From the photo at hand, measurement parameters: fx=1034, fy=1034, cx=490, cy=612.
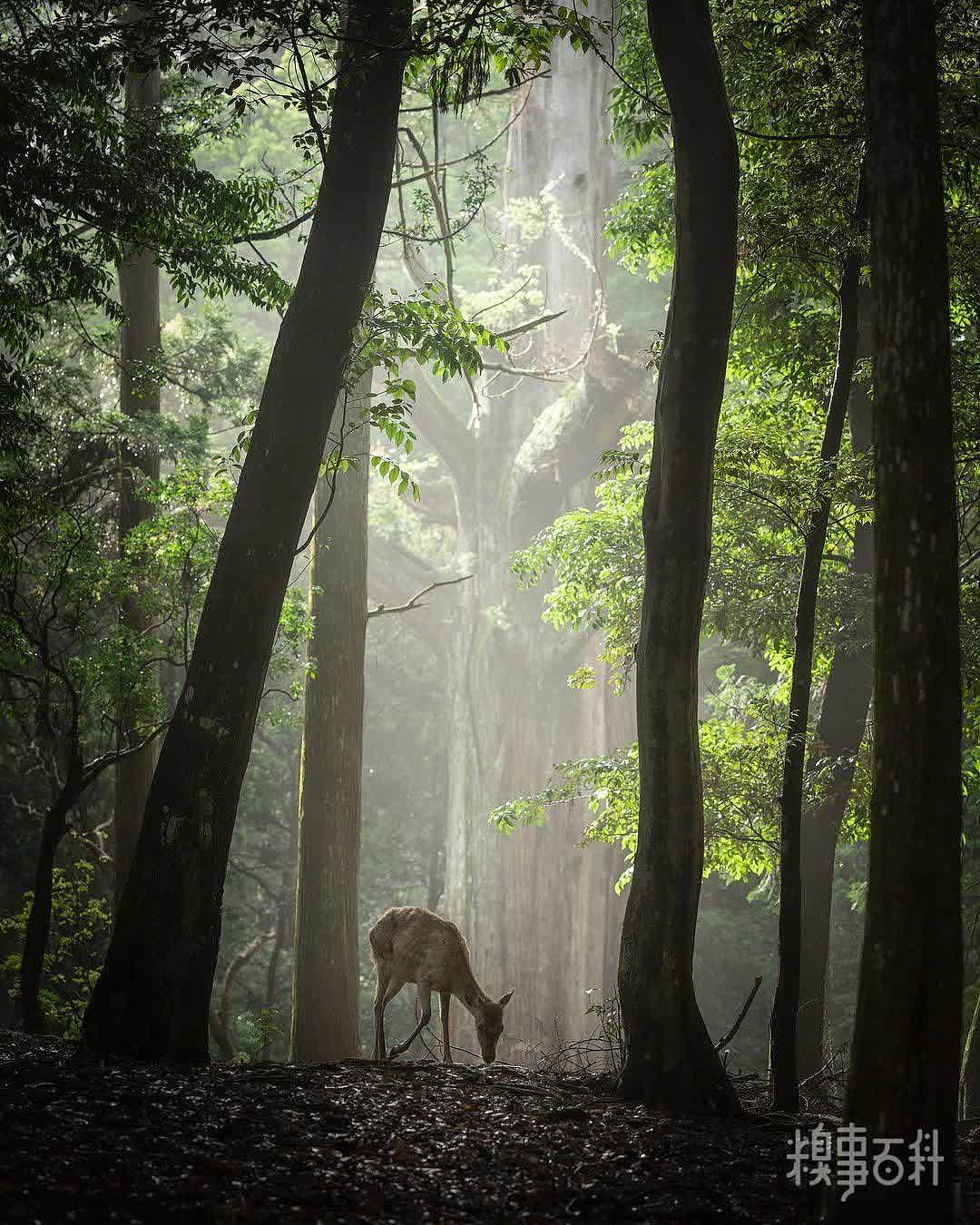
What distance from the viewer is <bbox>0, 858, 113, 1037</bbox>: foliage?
11594mm

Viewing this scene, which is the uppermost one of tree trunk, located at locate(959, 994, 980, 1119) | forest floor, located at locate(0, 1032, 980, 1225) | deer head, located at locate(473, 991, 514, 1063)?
forest floor, located at locate(0, 1032, 980, 1225)

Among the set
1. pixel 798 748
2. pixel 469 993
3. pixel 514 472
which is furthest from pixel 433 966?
pixel 514 472

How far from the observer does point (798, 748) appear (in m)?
5.88

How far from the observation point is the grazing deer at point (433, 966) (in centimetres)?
748

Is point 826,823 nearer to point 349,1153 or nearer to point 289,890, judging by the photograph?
point 349,1153

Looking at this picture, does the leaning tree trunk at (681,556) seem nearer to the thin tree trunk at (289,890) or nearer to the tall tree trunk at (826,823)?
the tall tree trunk at (826,823)

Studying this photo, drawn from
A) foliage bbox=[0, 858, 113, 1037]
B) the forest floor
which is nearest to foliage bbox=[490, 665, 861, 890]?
the forest floor

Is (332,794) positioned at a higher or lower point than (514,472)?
lower

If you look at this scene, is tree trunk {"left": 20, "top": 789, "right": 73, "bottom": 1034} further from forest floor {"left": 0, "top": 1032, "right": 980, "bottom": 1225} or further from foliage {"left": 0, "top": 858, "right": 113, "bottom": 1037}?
foliage {"left": 0, "top": 858, "right": 113, "bottom": 1037}

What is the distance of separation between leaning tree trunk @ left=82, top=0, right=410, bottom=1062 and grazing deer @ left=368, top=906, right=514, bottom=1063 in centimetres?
264

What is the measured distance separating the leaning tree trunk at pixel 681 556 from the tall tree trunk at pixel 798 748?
1.83ft

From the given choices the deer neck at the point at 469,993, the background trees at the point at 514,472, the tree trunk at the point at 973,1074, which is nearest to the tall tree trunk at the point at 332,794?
the background trees at the point at 514,472

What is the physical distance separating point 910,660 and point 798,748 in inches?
90.9

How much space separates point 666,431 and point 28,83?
438cm
